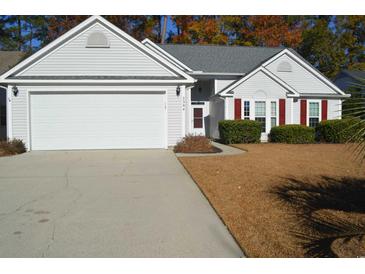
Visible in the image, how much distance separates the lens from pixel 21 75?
42.4ft

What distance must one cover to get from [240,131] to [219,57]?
750 centimetres

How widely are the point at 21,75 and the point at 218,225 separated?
11.7 metres

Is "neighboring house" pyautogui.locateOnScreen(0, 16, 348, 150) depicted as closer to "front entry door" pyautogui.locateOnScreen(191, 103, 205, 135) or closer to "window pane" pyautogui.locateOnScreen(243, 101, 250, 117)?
"window pane" pyautogui.locateOnScreen(243, 101, 250, 117)

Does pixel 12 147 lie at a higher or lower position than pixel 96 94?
lower

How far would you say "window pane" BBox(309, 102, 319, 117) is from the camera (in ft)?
Result: 63.2

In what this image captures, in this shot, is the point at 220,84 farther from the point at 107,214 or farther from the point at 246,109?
the point at 107,214

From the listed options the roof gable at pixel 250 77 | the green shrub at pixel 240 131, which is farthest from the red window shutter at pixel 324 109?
the green shrub at pixel 240 131

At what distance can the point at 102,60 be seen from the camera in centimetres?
1339

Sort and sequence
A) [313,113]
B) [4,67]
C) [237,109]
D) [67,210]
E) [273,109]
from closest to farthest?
[67,210], [237,109], [273,109], [313,113], [4,67]

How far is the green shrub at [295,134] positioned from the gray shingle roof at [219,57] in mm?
5185

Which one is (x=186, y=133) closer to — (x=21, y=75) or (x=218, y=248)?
(x=21, y=75)

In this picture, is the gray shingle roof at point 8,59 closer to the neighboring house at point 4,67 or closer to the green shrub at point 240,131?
the neighboring house at point 4,67

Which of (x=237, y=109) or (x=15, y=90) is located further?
(x=237, y=109)

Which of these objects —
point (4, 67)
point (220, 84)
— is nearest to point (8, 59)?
point (4, 67)
